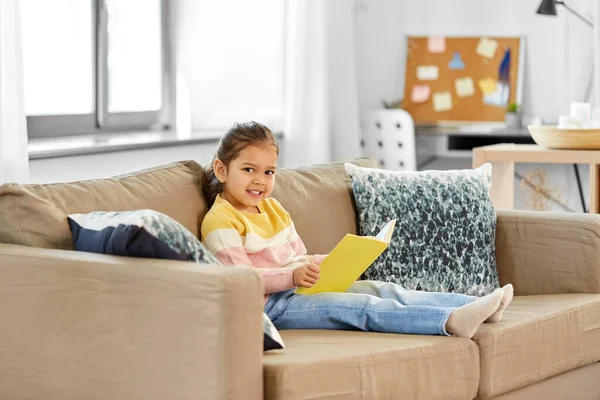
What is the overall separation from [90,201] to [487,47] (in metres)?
3.15

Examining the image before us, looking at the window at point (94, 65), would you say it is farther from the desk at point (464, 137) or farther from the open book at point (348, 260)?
the open book at point (348, 260)

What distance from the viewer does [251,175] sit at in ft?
8.27

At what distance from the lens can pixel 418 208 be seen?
2.90m

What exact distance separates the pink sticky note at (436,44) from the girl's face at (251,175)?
2.82 metres

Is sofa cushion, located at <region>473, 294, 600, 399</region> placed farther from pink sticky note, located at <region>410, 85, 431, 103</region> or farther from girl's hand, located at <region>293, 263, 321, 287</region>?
pink sticky note, located at <region>410, 85, 431, 103</region>

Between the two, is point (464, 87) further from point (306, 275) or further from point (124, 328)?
point (124, 328)

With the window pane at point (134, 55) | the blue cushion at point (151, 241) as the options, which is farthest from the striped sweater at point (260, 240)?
the window pane at point (134, 55)

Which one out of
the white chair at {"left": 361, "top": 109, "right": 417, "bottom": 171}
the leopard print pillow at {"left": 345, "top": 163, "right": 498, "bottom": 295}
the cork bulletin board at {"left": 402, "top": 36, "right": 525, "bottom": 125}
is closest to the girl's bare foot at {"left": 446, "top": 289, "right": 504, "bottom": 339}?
the leopard print pillow at {"left": 345, "top": 163, "right": 498, "bottom": 295}

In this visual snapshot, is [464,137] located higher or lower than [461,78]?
lower

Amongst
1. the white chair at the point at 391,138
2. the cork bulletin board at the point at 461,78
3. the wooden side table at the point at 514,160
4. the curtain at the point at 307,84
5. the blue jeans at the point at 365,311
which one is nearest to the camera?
the blue jeans at the point at 365,311

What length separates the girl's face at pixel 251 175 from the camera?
252cm

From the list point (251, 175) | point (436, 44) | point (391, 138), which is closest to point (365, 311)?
point (251, 175)

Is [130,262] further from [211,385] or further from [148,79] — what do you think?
[148,79]

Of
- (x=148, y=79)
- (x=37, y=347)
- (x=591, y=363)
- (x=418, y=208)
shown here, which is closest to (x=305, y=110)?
(x=148, y=79)
